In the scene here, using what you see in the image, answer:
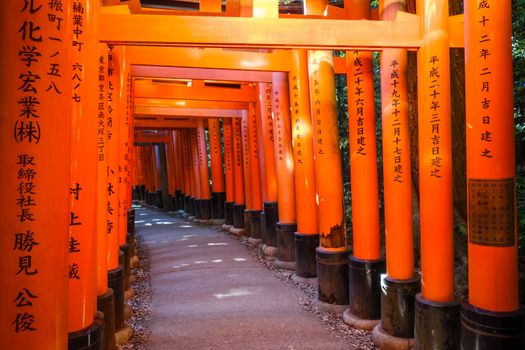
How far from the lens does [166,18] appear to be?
3.85m

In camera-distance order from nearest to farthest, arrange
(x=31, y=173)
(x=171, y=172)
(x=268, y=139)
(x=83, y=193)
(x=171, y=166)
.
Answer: (x=31, y=173)
(x=83, y=193)
(x=268, y=139)
(x=171, y=172)
(x=171, y=166)

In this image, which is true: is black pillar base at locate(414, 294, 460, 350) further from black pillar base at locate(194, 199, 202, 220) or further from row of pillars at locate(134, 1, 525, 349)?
black pillar base at locate(194, 199, 202, 220)

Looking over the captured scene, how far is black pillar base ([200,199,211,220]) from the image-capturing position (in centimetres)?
1548

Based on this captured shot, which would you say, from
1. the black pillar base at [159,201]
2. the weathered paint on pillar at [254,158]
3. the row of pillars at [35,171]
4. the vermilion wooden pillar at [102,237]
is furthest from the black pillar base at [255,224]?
the black pillar base at [159,201]

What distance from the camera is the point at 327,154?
5688 millimetres

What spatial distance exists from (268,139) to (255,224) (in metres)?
2.73

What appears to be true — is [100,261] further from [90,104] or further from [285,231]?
[285,231]

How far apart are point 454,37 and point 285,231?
493 centimetres

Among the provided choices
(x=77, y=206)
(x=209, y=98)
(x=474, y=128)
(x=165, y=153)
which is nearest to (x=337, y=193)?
(x=474, y=128)

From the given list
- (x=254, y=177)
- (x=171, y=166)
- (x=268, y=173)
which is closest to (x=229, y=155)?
(x=254, y=177)

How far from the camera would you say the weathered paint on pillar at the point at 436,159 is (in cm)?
384

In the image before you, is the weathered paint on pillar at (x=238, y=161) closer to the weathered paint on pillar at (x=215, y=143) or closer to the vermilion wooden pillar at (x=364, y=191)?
the weathered paint on pillar at (x=215, y=143)

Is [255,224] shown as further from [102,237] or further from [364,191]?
[102,237]

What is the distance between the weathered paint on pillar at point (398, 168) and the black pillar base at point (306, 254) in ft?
8.06
